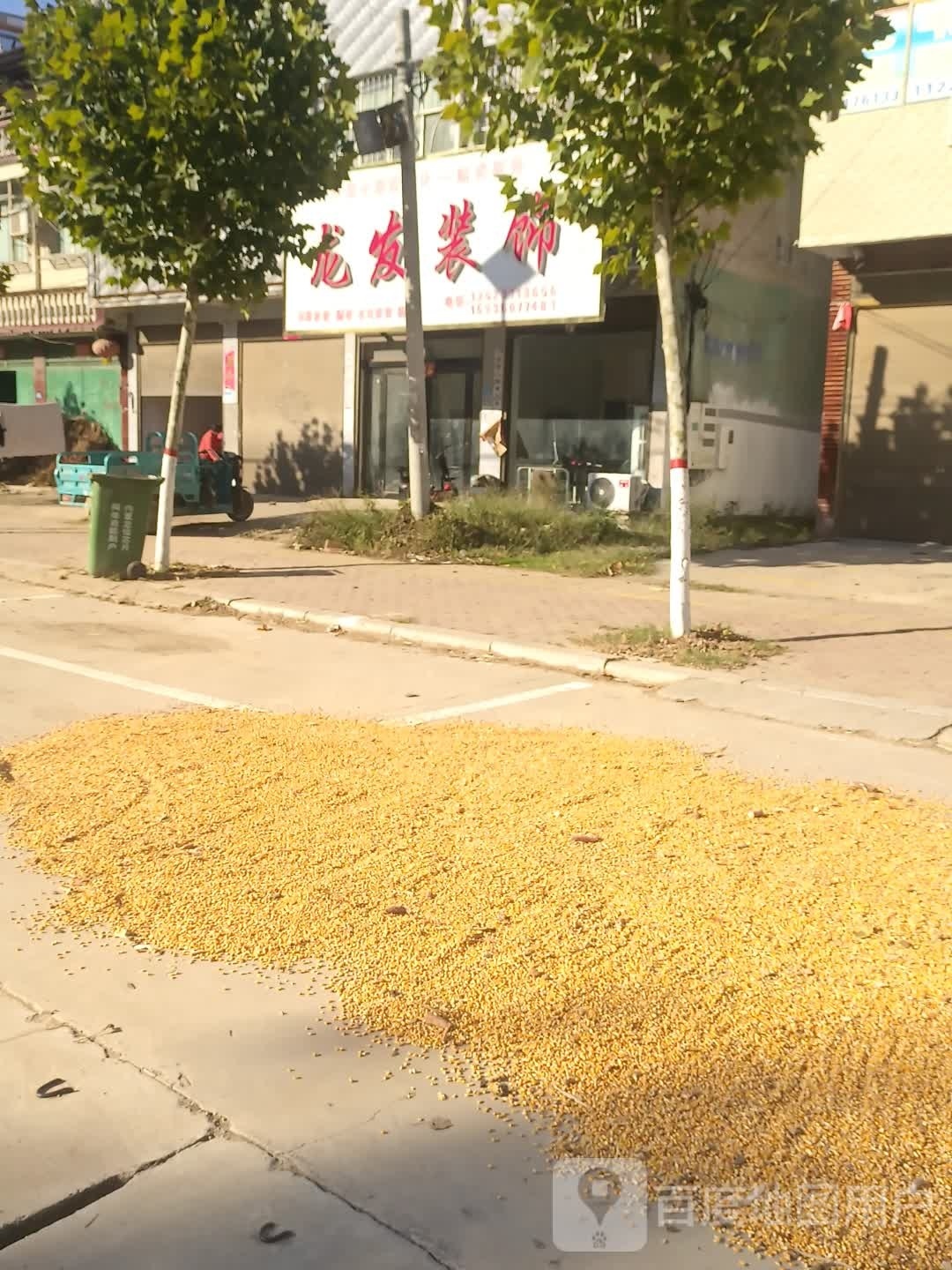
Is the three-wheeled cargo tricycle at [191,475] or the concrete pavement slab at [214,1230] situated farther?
the three-wheeled cargo tricycle at [191,475]

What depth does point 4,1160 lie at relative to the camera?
8.06ft

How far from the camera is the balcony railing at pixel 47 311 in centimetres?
2780

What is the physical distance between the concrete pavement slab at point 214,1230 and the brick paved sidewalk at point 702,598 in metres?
5.55

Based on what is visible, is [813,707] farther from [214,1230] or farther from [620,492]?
[620,492]

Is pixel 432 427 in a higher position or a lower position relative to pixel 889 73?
lower

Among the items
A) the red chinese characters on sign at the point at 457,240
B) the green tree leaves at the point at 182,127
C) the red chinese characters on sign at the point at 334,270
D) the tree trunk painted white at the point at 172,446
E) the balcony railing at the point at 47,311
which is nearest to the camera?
the green tree leaves at the point at 182,127

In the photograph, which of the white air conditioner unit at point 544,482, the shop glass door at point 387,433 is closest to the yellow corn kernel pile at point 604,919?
the white air conditioner unit at point 544,482

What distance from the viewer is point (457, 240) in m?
18.6

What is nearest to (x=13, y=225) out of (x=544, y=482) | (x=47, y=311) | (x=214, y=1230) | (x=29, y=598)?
(x=47, y=311)

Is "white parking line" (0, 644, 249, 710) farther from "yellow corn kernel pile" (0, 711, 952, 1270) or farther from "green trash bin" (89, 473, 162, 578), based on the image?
"green trash bin" (89, 473, 162, 578)

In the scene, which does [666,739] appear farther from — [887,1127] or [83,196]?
[83,196]

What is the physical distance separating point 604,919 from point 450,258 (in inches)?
654

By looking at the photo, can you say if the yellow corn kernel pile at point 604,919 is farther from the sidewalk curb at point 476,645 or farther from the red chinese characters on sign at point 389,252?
the red chinese characters on sign at point 389,252

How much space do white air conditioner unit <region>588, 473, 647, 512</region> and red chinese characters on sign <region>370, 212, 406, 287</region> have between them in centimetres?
494
